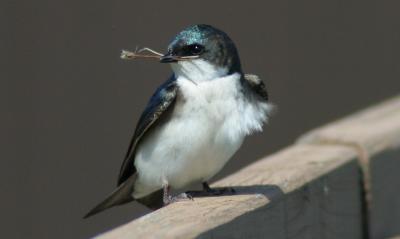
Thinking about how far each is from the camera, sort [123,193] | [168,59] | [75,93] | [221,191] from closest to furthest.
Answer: [221,191]
[168,59]
[123,193]
[75,93]

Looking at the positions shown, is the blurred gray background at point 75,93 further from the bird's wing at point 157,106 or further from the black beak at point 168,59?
the black beak at point 168,59

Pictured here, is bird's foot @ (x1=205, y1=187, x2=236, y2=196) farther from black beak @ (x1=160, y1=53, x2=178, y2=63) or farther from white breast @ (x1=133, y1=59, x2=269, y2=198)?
black beak @ (x1=160, y1=53, x2=178, y2=63)

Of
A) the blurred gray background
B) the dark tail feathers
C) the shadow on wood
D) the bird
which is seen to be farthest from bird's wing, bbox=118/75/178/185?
the blurred gray background

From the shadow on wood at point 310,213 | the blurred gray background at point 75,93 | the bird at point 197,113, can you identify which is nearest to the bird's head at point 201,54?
the bird at point 197,113

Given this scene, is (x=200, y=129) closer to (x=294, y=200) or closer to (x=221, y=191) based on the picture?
(x=221, y=191)

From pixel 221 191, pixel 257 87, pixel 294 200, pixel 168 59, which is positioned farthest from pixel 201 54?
pixel 294 200

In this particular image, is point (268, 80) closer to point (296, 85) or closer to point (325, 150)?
point (296, 85)
